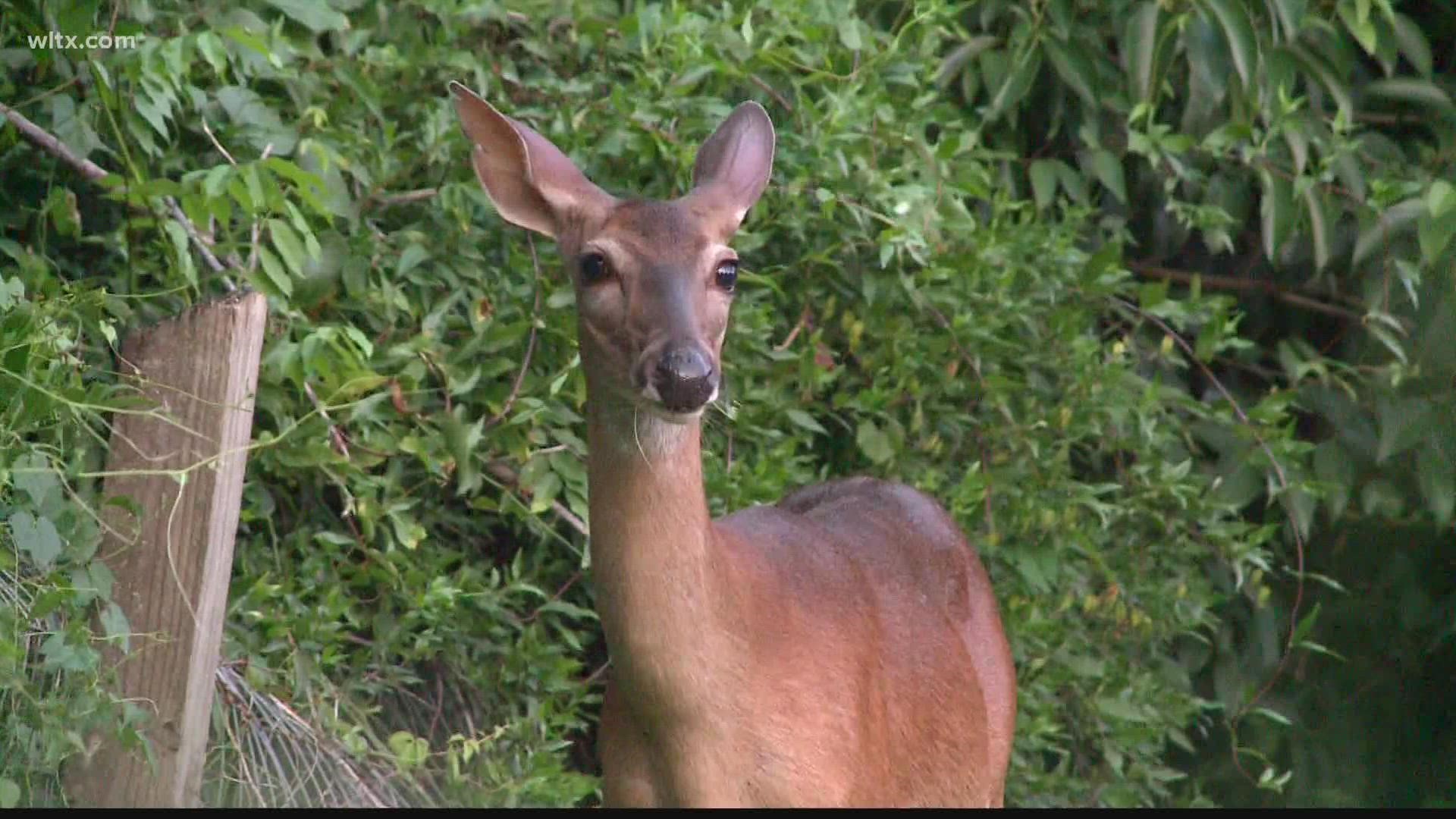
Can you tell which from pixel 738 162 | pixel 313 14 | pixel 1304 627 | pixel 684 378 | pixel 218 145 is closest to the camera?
pixel 684 378

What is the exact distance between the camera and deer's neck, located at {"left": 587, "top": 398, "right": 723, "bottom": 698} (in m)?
3.50

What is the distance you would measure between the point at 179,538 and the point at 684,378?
0.92 metres

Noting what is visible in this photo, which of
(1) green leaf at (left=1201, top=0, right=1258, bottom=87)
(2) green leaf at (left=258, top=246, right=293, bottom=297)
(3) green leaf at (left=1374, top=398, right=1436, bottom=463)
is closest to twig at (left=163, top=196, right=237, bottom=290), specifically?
(2) green leaf at (left=258, top=246, right=293, bottom=297)

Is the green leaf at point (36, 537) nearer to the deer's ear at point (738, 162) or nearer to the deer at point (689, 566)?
the deer at point (689, 566)

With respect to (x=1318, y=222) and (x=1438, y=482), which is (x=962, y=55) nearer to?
(x=1318, y=222)

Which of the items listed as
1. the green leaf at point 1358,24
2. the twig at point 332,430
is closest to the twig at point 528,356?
the twig at point 332,430

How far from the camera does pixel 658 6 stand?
521 centimetres

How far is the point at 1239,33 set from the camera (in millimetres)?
6047

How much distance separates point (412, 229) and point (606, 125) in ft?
1.69

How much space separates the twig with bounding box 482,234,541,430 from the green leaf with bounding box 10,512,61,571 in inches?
58.7

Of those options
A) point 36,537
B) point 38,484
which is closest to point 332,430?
point 38,484

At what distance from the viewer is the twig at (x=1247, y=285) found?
675 centimetres

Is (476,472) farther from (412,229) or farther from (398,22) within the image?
(398,22)

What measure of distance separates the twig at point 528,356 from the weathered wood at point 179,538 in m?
1.15
